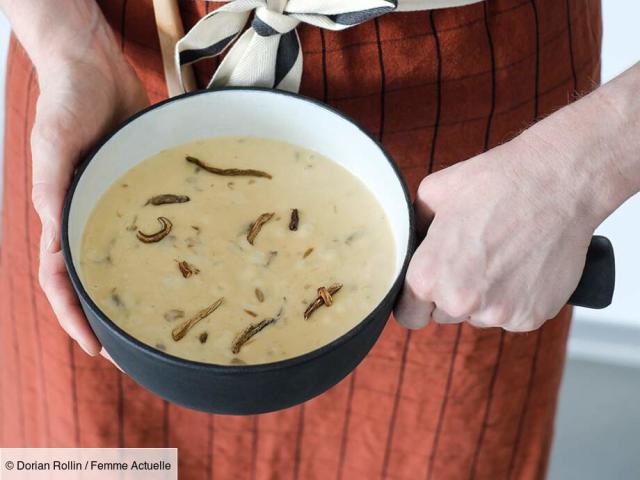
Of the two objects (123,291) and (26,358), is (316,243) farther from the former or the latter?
(26,358)

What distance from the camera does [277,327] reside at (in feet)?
2.55

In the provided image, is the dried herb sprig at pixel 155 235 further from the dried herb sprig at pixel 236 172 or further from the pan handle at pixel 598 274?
the pan handle at pixel 598 274

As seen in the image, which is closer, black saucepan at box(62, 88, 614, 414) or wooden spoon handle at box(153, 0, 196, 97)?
black saucepan at box(62, 88, 614, 414)

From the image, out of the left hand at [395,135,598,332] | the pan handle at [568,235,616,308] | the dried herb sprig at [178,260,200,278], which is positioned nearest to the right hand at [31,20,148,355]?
the dried herb sprig at [178,260,200,278]

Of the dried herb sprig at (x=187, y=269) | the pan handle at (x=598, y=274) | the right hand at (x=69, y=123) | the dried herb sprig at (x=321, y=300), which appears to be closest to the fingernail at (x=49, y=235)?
the right hand at (x=69, y=123)

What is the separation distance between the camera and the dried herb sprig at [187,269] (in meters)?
0.81

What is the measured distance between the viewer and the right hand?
2.73 feet

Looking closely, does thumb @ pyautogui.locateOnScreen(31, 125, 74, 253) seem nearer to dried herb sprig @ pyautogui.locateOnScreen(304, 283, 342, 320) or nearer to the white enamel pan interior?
the white enamel pan interior

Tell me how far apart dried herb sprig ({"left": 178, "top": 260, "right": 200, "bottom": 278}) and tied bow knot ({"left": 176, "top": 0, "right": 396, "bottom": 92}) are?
0.60ft

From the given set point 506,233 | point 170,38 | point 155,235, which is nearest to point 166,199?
point 155,235

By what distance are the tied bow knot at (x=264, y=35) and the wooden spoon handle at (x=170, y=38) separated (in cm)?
2

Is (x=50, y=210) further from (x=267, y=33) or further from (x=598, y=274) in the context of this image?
(x=598, y=274)

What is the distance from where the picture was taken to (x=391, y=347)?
111 cm

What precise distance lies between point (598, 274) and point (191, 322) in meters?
0.34
